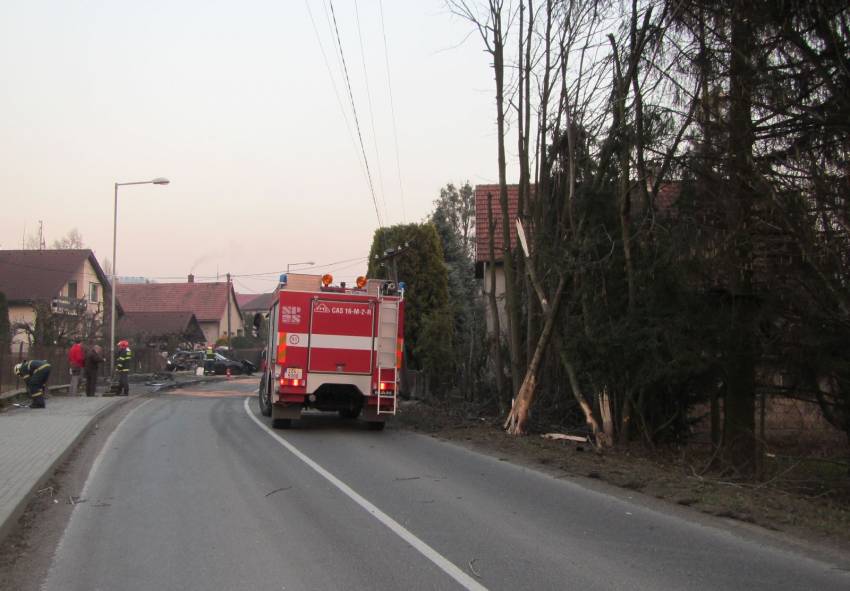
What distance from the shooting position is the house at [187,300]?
→ 70000 millimetres

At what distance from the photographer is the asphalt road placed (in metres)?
5.78

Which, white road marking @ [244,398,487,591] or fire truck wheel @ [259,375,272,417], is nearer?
white road marking @ [244,398,487,591]

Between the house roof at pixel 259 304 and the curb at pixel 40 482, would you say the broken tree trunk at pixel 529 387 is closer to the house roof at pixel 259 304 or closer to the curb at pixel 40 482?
the curb at pixel 40 482

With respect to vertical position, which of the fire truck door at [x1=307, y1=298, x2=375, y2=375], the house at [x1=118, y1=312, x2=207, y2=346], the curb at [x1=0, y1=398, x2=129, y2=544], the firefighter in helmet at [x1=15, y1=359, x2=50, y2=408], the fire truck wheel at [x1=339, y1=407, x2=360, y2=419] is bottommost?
the curb at [x1=0, y1=398, x2=129, y2=544]

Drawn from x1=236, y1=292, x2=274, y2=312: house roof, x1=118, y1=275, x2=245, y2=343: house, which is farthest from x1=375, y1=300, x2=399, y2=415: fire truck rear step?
x1=236, y1=292, x2=274, y2=312: house roof

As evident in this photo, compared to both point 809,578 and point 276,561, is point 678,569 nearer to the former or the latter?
point 809,578

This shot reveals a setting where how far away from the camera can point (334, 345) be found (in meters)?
14.9

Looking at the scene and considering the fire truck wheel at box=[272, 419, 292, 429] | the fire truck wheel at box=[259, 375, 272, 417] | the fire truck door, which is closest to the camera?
the fire truck door

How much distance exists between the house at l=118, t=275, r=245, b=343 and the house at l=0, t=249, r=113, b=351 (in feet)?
59.6

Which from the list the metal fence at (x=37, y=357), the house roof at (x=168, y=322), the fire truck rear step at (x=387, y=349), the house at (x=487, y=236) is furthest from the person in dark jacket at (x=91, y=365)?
the house roof at (x=168, y=322)

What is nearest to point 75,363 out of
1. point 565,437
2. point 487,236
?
point 487,236

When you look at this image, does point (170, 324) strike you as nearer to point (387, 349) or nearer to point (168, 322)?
point (168, 322)

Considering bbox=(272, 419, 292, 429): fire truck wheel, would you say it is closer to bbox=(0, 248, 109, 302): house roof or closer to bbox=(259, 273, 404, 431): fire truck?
bbox=(259, 273, 404, 431): fire truck

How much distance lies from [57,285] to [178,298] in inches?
1082
